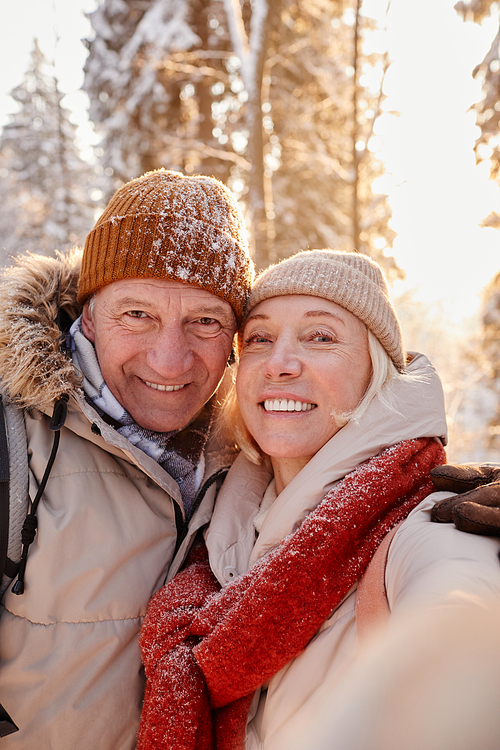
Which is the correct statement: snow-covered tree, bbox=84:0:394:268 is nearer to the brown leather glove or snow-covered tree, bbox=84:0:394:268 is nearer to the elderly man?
the elderly man

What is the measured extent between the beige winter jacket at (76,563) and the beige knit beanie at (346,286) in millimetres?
983

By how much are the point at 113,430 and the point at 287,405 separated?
73cm

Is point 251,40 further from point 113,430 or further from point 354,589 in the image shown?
point 354,589

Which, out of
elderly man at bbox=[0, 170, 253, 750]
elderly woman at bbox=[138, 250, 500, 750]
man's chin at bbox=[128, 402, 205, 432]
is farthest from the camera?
man's chin at bbox=[128, 402, 205, 432]

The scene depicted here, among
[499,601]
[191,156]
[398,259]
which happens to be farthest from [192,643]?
[191,156]

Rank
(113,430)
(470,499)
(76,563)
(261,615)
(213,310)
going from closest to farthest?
(470,499) < (261,615) < (76,563) < (113,430) < (213,310)

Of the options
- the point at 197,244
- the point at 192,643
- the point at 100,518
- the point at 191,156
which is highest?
the point at 191,156

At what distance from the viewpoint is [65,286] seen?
8.30 feet

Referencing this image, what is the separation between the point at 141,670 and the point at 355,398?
1.41 meters

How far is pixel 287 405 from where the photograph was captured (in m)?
2.11

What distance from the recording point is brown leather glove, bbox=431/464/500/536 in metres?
1.23

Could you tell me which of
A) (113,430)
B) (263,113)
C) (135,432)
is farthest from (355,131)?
(113,430)

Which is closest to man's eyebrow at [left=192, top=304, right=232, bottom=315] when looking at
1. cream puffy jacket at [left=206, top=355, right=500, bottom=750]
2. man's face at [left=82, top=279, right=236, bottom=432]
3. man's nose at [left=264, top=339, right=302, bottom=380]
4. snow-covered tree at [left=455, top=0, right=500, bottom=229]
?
man's face at [left=82, top=279, right=236, bottom=432]

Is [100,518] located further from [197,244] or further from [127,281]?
[197,244]
